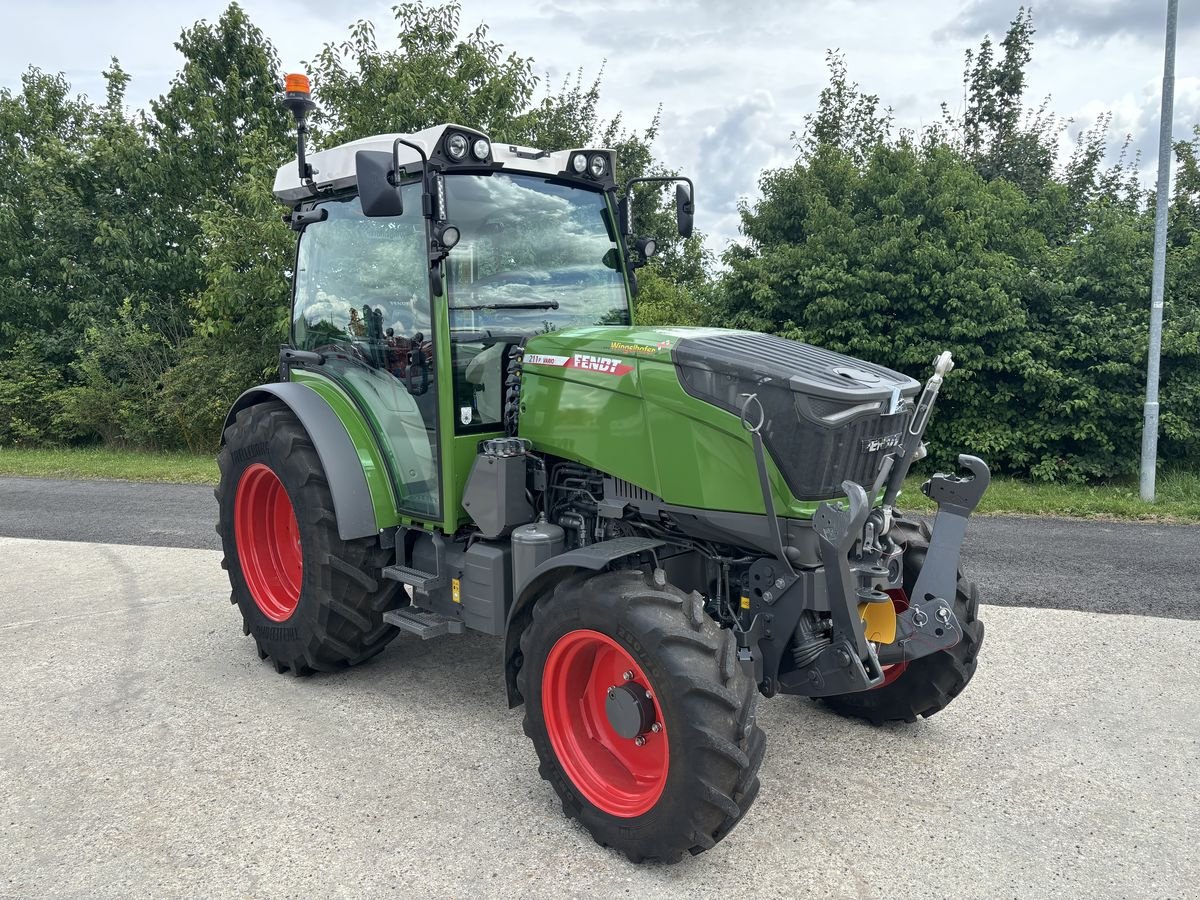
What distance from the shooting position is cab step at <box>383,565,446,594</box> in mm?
4035

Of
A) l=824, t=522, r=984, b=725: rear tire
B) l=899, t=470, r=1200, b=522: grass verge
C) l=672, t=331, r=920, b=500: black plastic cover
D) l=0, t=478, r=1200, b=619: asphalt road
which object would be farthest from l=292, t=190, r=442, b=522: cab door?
l=899, t=470, r=1200, b=522: grass verge

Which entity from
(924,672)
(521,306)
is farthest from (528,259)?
(924,672)

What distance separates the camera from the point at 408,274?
13.1ft

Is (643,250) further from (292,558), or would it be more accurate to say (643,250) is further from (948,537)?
(292,558)

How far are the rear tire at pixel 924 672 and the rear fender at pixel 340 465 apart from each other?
236 cm

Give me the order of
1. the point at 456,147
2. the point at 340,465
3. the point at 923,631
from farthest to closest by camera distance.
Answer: the point at 340,465, the point at 456,147, the point at 923,631

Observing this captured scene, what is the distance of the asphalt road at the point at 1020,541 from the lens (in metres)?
5.88

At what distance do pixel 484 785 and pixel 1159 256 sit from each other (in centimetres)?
887

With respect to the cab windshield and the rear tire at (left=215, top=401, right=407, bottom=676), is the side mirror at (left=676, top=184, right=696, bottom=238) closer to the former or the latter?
the cab windshield

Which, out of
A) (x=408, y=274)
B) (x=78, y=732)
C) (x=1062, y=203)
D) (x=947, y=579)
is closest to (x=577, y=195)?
(x=408, y=274)

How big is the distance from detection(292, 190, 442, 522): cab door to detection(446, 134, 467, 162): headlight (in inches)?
11.1

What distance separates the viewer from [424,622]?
159 inches

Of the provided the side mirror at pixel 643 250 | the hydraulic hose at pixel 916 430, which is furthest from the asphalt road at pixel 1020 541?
the side mirror at pixel 643 250

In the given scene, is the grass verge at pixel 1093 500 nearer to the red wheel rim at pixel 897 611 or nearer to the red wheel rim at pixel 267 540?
the red wheel rim at pixel 897 611
